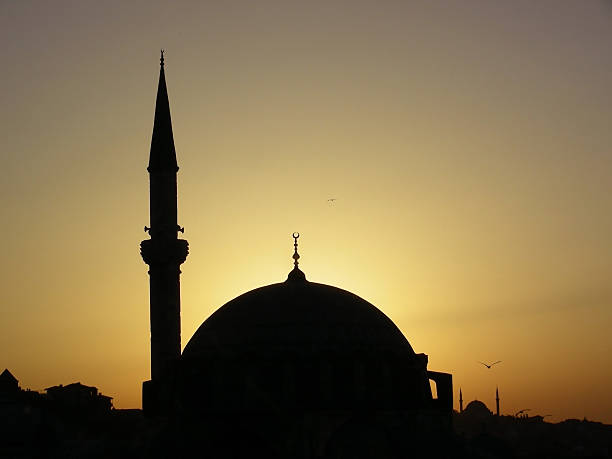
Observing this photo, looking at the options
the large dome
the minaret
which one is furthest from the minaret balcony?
the large dome

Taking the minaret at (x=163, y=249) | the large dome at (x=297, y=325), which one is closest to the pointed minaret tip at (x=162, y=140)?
the minaret at (x=163, y=249)

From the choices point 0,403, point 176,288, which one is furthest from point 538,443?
point 176,288

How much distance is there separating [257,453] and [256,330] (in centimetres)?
322

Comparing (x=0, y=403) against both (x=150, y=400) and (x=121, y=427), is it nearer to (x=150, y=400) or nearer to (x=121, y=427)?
(x=121, y=427)

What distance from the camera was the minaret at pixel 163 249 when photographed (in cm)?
3394

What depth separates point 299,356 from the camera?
28.5m

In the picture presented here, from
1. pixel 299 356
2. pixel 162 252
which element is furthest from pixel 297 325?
pixel 162 252

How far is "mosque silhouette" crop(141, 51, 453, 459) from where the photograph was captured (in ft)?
91.5

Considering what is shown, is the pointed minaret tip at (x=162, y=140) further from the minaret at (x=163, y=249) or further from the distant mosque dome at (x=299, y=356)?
the distant mosque dome at (x=299, y=356)

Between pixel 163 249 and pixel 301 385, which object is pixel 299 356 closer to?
pixel 301 385

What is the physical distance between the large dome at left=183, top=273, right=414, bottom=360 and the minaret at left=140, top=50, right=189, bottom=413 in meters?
3.30

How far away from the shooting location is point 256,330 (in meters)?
29.2

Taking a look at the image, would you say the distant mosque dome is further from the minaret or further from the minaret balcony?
the minaret balcony

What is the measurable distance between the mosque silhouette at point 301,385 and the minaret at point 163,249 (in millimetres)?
3458
